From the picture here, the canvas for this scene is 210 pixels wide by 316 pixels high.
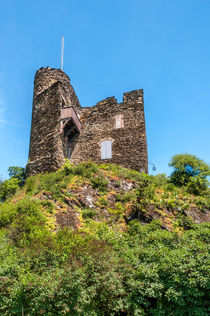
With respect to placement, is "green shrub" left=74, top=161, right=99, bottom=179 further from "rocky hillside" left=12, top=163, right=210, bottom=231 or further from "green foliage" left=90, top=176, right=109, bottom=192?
"green foliage" left=90, top=176, right=109, bottom=192

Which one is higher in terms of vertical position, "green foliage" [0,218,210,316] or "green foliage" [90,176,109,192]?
"green foliage" [90,176,109,192]

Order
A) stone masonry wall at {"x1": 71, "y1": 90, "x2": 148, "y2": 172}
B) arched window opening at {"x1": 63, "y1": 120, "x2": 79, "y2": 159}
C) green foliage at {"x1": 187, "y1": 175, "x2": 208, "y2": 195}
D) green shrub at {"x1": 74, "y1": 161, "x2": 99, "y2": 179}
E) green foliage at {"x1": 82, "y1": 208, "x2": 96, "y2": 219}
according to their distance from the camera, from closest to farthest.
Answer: green foliage at {"x1": 82, "y1": 208, "x2": 96, "y2": 219} < green shrub at {"x1": 74, "y1": 161, "x2": 99, "y2": 179} < green foliage at {"x1": 187, "y1": 175, "x2": 208, "y2": 195} < stone masonry wall at {"x1": 71, "y1": 90, "x2": 148, "y2": 172} < arched window opening at {"x1": 63, "y1": 120, "x2": 79, "y2": 159}

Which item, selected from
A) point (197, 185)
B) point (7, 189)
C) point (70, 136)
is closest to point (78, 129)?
point (70, 136)

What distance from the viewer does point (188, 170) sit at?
15.9m

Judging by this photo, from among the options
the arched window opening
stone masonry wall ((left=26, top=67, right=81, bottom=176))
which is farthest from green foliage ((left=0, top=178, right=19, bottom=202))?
the arched window opening

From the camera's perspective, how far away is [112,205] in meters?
12.6

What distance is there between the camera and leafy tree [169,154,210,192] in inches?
608

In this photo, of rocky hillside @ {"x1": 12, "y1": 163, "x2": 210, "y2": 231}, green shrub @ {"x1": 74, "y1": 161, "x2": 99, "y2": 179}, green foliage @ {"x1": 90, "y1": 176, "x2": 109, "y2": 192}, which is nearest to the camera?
rocky hillside @ {"x1": 12, "y1": 163, "x2": 210, "y2": 231}

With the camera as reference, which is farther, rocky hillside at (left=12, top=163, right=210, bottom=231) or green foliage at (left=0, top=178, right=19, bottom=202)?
green foliage at (left=0, top=178, right=19, bottom=202)

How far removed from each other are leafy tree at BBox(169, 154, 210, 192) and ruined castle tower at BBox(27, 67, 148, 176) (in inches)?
88.5

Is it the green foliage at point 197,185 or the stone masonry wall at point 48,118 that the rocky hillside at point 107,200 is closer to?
the green foliage at point 197,185

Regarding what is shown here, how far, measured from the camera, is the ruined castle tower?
17125 mm

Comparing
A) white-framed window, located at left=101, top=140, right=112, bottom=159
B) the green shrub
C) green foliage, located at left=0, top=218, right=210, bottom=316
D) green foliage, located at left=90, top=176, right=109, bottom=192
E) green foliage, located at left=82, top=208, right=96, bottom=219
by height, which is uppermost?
white-framed window, located at left=101, top=140, right=112, bottom=159

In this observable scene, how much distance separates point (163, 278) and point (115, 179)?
7601 millimetres
